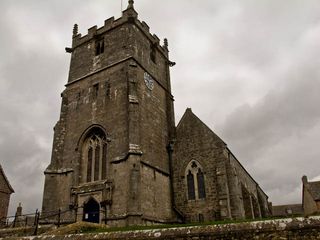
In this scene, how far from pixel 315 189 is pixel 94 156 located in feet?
101

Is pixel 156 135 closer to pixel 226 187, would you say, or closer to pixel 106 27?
pixel 226 187

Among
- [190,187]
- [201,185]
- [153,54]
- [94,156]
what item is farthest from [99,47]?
[201,185]

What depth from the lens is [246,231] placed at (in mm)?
8211

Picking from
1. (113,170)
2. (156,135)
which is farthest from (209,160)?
(113,170)

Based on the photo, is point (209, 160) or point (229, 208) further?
point (209, 160)

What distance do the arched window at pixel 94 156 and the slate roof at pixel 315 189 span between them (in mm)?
27607

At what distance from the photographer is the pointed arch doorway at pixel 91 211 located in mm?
21109

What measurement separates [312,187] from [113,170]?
103ft

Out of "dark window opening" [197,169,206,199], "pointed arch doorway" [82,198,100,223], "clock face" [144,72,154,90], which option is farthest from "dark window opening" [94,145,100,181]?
"dark window opening" [197,169,206,199]

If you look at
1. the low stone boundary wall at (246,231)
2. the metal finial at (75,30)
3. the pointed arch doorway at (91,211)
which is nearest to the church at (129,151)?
the pointed arch doorway at (91,211)

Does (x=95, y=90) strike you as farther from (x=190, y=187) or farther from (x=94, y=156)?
(x=190, y=187)

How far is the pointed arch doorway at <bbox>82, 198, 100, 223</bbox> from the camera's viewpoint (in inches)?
831

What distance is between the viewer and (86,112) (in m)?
25.2

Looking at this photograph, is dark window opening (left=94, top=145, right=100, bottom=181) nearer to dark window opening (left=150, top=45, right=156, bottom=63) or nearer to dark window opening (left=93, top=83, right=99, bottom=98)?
dark window opening (left=93, top=83, right=99, bottom=98)
